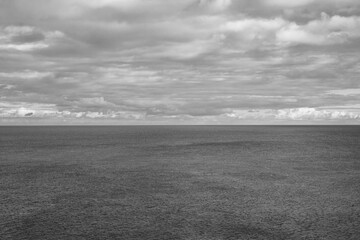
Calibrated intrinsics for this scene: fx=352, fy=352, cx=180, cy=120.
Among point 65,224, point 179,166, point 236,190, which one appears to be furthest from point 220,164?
point 65,224

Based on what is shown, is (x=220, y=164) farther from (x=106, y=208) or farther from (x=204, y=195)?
(x=106, y=208)

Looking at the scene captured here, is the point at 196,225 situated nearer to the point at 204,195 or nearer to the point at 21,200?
the point at 204,195

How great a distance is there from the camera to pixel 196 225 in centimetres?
4412

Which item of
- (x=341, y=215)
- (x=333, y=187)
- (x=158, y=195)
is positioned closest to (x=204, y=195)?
(x=158, y=195)

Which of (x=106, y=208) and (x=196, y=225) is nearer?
(x=196, y=225)

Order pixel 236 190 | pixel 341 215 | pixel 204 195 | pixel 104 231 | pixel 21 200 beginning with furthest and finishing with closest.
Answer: pixel 236 190
pixel 204 195
pixel 21 200
pixel 341 215
pixel 104 231

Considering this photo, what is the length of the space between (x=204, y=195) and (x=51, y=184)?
3086 cm

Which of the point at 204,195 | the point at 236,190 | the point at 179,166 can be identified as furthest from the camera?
the point at 179,166

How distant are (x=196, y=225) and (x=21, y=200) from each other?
99.0ft

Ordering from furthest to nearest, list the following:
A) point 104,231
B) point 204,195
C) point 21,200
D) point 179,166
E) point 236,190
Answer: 1. point 179,166
2. point 236,190
3. point 204,195
4. point 21,200
5. point 104,231

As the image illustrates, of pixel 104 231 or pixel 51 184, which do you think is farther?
pixel 51 184

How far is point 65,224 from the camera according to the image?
145 feet

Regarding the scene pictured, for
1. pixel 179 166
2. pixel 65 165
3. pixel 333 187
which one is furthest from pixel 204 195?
pixel 65 165

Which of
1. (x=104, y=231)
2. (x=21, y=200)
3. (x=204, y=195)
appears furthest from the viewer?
(x=204, y=195)
